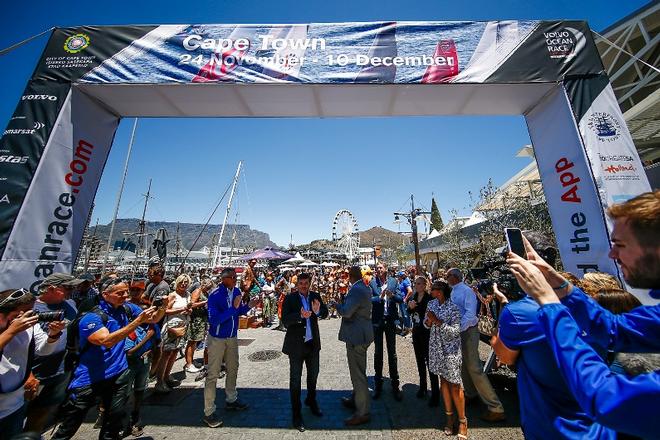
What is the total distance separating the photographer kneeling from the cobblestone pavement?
3.44 feet

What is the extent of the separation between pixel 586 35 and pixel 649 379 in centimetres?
591

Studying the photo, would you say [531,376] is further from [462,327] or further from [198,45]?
[198,45]

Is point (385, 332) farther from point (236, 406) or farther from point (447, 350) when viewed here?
point (236, 406)

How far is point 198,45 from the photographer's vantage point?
182 inches

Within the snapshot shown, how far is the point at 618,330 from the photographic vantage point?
135 centimetres

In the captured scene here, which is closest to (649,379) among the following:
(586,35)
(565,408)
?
(565,408)

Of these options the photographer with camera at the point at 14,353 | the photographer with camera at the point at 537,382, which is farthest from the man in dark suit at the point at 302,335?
the photographer with camera at the point at 537,382

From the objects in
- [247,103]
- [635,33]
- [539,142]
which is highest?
[635,33]

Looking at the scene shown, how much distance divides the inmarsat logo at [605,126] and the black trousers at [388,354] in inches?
184

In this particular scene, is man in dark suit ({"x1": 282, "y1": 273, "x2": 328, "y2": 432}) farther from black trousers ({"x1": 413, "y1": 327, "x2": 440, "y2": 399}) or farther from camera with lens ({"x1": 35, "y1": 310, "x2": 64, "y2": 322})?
camera with lens ({"x1": 35, "y1": 310, "x2": 64, "y2": 322})

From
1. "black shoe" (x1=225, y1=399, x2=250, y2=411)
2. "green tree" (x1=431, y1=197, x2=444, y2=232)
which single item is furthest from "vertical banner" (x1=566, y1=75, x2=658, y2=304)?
"green tree" (x1=431, y1=197, x2=444, y2=232)

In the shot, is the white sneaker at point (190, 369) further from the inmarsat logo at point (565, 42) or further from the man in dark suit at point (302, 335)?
the inmarsat logo at point (565, 42)

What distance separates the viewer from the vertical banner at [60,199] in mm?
3727

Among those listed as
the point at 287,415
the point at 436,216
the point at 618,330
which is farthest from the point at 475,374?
the point at 436,216
